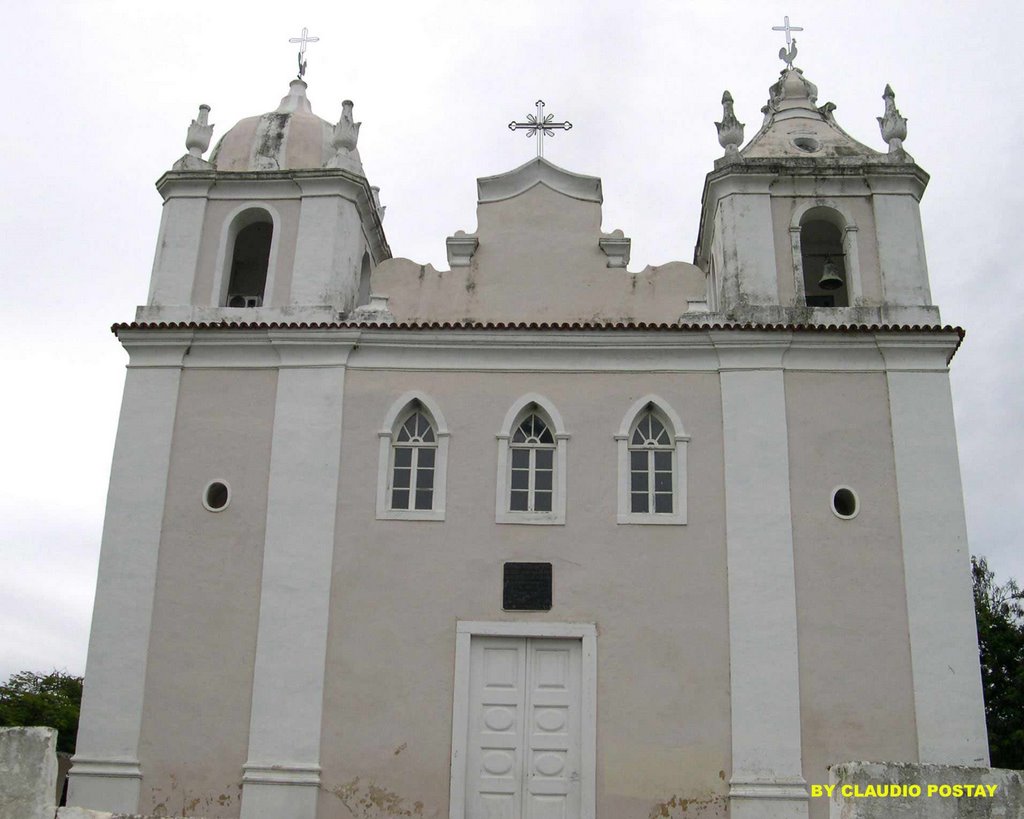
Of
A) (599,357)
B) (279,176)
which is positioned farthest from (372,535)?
(279,176)

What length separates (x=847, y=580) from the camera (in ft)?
46.4

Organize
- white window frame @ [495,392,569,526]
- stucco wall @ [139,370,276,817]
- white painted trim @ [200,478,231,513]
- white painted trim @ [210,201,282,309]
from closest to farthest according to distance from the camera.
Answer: stucco wall @ [139,370,276,817] → white window frame @ [495,392,569,526] → white painted trim @ [200,478,231,513] → white painted trim @ [210,201,282,309]

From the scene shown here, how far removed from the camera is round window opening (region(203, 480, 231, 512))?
1506 centimetres

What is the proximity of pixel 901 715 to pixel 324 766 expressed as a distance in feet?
22.9

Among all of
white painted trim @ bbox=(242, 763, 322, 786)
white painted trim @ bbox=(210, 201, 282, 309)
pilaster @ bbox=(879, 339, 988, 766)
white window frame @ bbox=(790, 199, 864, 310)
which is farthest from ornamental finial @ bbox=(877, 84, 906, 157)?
white painted trim @ bbox=(242, 763, 322, 786)

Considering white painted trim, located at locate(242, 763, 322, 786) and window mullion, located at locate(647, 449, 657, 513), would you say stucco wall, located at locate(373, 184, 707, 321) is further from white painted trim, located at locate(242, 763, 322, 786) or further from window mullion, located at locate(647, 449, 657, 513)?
white painted trim, located at locate(242, 763, 322, 786)

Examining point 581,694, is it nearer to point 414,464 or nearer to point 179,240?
point 414,464

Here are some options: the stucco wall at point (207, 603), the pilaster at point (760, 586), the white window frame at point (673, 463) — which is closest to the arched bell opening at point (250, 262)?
the stucco wall at point (207, 603)

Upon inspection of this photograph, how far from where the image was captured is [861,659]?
45.2ft

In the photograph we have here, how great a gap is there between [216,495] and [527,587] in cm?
440

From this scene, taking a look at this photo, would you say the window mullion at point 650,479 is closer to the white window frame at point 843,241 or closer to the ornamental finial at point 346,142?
the white window frame at point 843,241

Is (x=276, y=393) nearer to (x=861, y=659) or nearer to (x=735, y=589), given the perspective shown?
(x=735, y=589)

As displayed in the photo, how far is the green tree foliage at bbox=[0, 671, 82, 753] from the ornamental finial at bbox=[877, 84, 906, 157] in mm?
22746

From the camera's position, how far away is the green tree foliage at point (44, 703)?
94.0 feet
